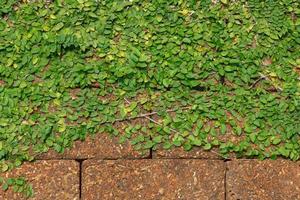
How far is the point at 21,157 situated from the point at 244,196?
1413 mm

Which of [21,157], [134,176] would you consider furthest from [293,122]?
[21,157]

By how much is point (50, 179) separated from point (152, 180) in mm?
631

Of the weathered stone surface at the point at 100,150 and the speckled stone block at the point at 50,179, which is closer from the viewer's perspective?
the speckled stone block at the point at 50,179

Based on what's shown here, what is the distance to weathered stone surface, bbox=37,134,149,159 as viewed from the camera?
3832 mm

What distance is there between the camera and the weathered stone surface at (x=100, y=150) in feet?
12.6

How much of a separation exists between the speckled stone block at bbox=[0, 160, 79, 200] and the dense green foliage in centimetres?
7

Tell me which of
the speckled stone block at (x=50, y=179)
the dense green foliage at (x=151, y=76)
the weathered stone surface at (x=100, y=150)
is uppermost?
the dense green foliage at (x=151, y=76)

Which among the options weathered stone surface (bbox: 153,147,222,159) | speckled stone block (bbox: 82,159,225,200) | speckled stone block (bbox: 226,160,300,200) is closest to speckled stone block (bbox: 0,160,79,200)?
speckled stone block (bbox: 82,159,225,200)

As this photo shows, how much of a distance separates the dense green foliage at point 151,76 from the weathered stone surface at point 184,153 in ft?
0.12

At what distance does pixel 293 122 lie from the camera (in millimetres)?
3928

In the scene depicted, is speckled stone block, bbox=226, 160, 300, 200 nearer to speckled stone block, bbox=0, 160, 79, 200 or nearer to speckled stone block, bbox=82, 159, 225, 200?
speckled stone block, bbox=82, 159, 225, 200

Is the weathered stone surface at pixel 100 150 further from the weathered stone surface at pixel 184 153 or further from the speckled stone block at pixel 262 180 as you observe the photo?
the speckled stone block at pixel 262 180

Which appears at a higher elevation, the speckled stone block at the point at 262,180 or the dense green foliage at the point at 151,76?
the dense green foliage at the point at 151,76

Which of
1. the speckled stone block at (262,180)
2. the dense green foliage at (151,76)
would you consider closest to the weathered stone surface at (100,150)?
the dense green foliage at (151,76)
